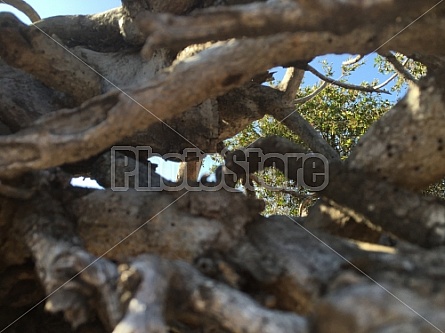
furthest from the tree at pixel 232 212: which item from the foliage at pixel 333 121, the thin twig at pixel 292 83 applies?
the foliage at pixel 333 121

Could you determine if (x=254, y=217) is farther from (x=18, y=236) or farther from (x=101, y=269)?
(x=18, y=236)

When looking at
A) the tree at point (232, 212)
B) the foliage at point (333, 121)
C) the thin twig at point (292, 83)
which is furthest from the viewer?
the foliage at point (333, 121)

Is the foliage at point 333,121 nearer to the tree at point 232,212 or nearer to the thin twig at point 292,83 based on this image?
the thin twig at point 292,83

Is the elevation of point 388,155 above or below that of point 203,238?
above

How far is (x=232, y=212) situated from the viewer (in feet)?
9.43

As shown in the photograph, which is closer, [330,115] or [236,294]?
[236,294]

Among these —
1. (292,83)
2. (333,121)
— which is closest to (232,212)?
(292,83)

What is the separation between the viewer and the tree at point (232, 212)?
80.4 inches

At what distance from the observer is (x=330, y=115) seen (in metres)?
7.96

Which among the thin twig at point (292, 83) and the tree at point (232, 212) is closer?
the tree at point (232, 212)

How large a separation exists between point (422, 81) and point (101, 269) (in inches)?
78.0

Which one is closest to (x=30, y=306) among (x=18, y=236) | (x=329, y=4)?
(x=18, y=236)

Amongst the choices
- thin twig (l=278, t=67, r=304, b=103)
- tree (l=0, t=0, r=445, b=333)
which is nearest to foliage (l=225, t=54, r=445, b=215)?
thin twig (l=278, t=67, r=304, b=103)

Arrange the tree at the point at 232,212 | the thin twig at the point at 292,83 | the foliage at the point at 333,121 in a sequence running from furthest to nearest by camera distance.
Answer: the foliage at the point at 333,121
the thin twig at the point at 292,83
the tree at the point at 232,212
